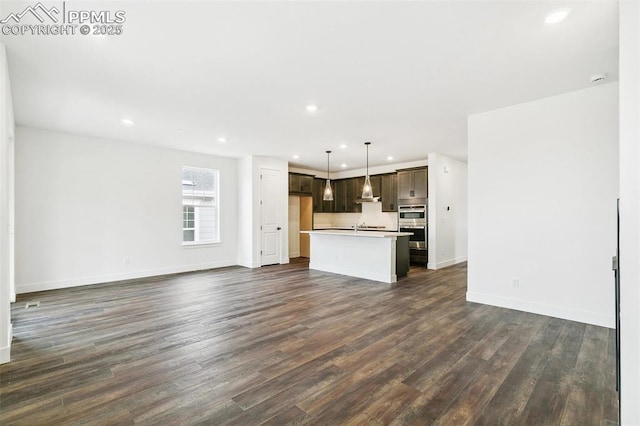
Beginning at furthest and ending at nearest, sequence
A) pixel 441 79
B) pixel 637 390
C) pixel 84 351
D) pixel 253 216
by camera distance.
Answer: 1. pixel 253 216
2. pixel 441 79
3. pixel 84 351
4. pixel 637 390

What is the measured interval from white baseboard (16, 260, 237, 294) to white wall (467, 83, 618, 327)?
5.73 metres

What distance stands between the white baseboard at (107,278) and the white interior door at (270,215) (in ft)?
3.71

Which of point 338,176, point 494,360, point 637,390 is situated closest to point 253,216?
point 338,176

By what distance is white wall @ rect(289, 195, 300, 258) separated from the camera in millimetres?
9203

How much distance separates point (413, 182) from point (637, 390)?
6373mm

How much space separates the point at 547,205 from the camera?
370 centimetres

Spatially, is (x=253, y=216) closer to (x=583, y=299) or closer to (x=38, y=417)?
(x=38, y=417)

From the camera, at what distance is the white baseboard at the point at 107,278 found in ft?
16.3

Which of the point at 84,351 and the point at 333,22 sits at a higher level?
the point at 333,22

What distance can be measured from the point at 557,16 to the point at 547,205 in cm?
231

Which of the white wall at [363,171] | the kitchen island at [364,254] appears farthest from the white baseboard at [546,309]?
the white wall at [363,171]

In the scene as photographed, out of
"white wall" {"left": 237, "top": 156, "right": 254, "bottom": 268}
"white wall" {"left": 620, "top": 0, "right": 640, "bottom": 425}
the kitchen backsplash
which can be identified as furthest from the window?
"white wall" {"left": 620, "top": 0, "right": 640, "bottom": 425}

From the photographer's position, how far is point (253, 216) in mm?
7320

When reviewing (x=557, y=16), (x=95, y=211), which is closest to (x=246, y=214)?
(x=95, y=211)
